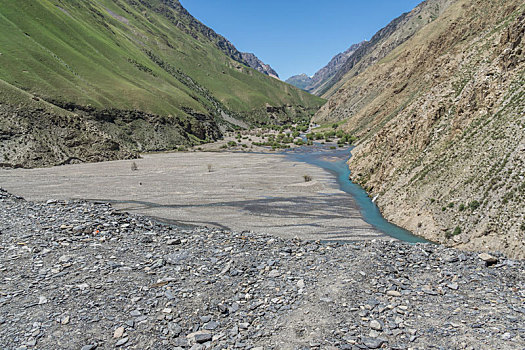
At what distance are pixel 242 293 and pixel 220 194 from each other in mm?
25726

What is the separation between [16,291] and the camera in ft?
36.0

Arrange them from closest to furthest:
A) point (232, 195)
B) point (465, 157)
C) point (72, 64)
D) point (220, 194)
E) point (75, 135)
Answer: point (465, 157), point (232, 195), point (220, 194), point (75, 135), point (72, 64)

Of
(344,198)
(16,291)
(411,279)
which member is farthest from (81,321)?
(344,198)

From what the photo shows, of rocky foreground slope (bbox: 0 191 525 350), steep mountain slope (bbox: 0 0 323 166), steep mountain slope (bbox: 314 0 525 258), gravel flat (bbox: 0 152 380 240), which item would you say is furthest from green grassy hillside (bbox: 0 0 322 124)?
steep mountain slope (bbox: 314 0 525 258)

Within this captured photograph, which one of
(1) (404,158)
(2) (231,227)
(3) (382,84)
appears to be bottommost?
(2) (231,227)

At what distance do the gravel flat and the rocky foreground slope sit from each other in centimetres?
906

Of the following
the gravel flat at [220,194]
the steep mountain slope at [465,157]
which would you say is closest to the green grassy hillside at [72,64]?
the gravel flat at [220,194]

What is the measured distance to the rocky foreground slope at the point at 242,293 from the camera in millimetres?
9125

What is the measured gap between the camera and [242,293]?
1180 centimetres

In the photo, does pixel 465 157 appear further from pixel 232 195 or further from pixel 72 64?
pixel 72 64

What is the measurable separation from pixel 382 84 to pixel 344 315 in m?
125

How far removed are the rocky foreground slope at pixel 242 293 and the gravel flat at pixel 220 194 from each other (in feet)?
29.7

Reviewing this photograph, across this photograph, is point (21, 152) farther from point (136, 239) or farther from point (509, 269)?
point (509, 269)

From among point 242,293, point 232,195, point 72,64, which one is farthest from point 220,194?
point 72,64
